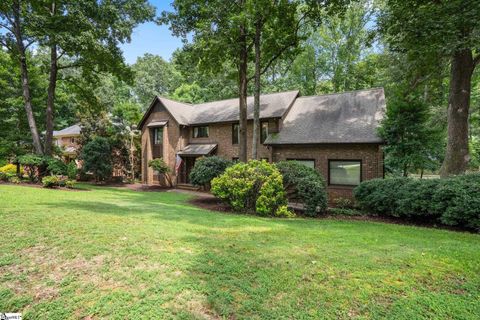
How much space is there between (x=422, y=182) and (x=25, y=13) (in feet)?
67.8

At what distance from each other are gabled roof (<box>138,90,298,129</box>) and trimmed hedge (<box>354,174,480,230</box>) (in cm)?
866

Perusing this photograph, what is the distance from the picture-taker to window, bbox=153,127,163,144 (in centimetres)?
2234

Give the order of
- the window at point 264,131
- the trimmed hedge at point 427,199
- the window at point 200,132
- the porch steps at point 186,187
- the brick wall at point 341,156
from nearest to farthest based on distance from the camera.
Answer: the trimmed hedge at point 427,199, the brick wall at point 341,156, the window at point 264,131, the porch steps at point 186,187, the window at point 200,132

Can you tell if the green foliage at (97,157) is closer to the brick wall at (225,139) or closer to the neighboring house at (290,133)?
the neighboring house at (290,133)

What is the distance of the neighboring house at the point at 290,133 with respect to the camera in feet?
47.4

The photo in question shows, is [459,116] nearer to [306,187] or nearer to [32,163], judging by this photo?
[306,187]

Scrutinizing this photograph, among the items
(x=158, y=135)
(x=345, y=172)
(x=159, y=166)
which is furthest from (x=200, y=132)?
(x=345, y=172)

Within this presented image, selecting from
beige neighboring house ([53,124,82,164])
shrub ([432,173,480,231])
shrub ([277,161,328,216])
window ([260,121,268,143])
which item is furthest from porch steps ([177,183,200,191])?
beige neighboring house ([53,124,82,164])

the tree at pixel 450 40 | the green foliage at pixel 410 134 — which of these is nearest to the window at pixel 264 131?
the green foliage at pixel 410 134

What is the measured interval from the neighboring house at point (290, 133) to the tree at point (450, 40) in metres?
3.14

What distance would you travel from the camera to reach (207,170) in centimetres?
1414

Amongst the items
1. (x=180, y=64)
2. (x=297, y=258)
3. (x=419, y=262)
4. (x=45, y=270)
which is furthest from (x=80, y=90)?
(x=419, y=262)

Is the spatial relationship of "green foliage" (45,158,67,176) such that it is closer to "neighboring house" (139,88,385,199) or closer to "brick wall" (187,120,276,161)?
"neighboring house" (139,88,385,199)

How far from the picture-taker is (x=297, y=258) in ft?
14.8
